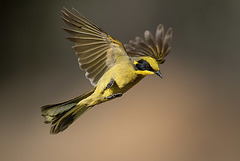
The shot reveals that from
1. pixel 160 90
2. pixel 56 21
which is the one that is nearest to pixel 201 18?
pixel 160 90

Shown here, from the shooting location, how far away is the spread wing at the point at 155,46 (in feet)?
2.26

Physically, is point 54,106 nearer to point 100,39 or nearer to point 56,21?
point 100,39

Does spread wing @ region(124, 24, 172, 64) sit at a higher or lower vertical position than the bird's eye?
higher

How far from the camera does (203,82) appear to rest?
178 cm

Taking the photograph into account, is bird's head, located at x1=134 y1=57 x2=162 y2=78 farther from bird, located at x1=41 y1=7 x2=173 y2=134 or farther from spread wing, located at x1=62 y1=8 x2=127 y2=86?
spread wing, located at x1=62 y1=8 x2=127 y2=86

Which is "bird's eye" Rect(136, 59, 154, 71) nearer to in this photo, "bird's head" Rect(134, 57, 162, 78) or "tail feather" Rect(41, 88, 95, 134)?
"bird's head" Rect(134, 57, 162, 78)

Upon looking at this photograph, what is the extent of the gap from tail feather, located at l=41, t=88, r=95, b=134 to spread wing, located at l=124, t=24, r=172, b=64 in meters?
0.18

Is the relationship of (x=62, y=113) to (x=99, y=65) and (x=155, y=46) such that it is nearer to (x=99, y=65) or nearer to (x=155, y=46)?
(x=99, y=65)

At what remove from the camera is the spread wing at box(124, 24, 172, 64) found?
690 millimetres

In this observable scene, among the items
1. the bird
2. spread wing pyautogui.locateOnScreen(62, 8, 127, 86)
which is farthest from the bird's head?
spread wing pyautogui.locateOnScreen(62, 8, 127, 86)

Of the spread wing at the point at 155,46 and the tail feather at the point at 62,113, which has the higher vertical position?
the spread wing at the point at 155,46

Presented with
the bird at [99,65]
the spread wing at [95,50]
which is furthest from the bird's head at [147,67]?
the spread wing at [95,50]

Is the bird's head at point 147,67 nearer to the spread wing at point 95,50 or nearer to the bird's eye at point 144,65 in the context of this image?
the bird's eye at point 144,65

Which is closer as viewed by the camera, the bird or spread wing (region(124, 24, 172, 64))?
the bird
